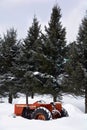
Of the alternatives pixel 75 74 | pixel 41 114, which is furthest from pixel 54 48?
pixel 41 114

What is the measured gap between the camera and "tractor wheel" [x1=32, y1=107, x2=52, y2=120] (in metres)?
14.5

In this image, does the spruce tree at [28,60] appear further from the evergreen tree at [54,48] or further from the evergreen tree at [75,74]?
the evergreen tree at [75,74]

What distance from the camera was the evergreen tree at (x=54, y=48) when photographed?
30.2m

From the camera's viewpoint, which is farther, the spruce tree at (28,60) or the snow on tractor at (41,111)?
the spruce tree at (28,60)

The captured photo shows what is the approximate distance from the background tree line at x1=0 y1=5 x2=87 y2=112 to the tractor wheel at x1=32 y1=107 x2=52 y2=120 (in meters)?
10.8

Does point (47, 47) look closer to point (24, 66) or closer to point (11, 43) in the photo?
point (24, 66)

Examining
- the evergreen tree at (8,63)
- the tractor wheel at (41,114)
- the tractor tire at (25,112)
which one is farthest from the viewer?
the evergreen tree at (8,63)

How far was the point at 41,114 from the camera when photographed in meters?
14.8

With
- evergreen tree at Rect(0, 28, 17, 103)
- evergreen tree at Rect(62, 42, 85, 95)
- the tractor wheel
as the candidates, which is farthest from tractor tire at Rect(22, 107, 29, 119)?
evergreen tree at Rect(0, 28, 17, 103)

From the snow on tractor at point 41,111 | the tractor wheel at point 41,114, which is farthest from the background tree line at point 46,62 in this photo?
the tractor wheel at point 41,114

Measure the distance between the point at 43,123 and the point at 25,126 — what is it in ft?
2.74

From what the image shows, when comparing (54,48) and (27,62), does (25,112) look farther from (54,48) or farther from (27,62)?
(27,62)

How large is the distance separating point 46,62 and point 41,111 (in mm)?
15313

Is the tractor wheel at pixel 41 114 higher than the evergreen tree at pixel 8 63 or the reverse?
the reverse
